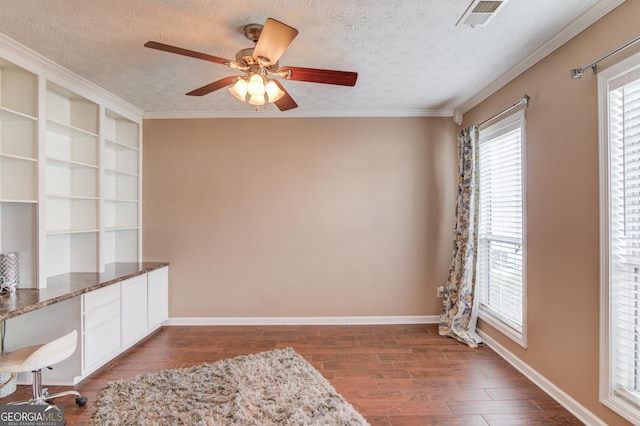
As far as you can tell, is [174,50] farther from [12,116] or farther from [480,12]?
[480,12]

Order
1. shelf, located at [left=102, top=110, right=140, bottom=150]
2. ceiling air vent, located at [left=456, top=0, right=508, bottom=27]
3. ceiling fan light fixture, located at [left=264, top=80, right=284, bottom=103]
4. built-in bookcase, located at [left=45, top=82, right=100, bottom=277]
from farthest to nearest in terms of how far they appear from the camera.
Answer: shelf, located at [left=102, top=110, right=140, bottom=150] → built-in bookcase, located at [left=45, top=82, right=100, bottom=277] → ceiling fan light fixture, located at [left=264, top=80, right=284, bottom=103] → ceiling air vent, located at [left=456, top=0, right=508, bottom=27]

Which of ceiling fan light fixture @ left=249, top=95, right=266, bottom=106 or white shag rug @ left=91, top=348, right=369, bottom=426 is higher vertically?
ceiling fan light fixture @ left=249, top=95, right=266, bottom=106

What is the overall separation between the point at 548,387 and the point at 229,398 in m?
2.42

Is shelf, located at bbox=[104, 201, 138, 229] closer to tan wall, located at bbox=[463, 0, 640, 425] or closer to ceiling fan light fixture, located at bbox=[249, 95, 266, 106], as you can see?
ceiling fan light fixture, located at bbox=[249, 95, 266, 106]

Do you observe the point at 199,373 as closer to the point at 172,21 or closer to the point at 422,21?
the point at 172,21

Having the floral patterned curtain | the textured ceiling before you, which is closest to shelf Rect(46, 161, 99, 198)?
the textured ceiling

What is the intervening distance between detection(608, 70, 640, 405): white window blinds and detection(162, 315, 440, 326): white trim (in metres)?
2.13

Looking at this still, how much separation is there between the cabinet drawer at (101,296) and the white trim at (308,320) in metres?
1.10

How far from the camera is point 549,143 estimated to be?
2402 mm

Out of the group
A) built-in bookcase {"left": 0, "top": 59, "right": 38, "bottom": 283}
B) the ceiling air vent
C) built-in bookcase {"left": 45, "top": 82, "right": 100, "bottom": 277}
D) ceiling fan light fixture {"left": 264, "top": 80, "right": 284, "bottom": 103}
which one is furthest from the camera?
built-in bookcase {"left": 45, "top": 82, "right": 100, "bottom": 277}

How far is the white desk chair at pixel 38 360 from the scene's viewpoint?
6.40 feet

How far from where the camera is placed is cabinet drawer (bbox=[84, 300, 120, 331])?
262cm

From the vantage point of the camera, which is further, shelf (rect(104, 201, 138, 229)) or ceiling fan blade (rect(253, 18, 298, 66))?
shelf (rect(104, 201, 138, 229))

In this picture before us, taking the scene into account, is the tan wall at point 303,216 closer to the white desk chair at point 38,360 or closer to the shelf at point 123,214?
the shelf at point 123,214
